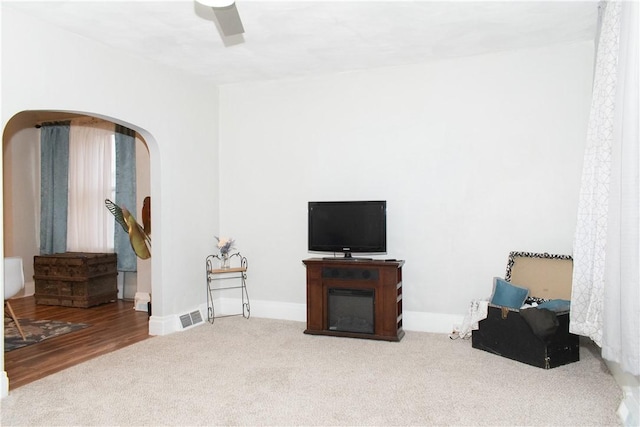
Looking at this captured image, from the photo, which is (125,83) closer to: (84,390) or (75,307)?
(84,390)

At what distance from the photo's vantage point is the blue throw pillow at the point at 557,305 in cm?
364

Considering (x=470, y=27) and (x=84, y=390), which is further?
(x=470, y=27)

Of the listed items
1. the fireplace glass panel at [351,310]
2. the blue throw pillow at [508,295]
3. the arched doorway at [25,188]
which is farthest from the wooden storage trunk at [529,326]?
the arched doorway at [25,188]

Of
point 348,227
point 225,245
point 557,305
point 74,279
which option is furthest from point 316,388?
point 74,279

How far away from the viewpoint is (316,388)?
3.11 m

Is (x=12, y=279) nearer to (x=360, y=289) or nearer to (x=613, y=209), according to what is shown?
(x=360, y=289)

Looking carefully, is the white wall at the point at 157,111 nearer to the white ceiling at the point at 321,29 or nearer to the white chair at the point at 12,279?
the white ceiling at the point at 321,29

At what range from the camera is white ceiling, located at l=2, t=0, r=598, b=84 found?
3.29 metres

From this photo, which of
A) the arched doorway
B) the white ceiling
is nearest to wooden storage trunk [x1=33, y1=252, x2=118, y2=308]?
the arched doorway

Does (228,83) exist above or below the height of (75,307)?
above

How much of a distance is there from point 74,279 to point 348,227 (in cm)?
364

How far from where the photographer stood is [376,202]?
14.6 ft

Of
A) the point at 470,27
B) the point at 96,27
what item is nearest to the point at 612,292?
the point at 470,27

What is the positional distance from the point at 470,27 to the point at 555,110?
1.14m
